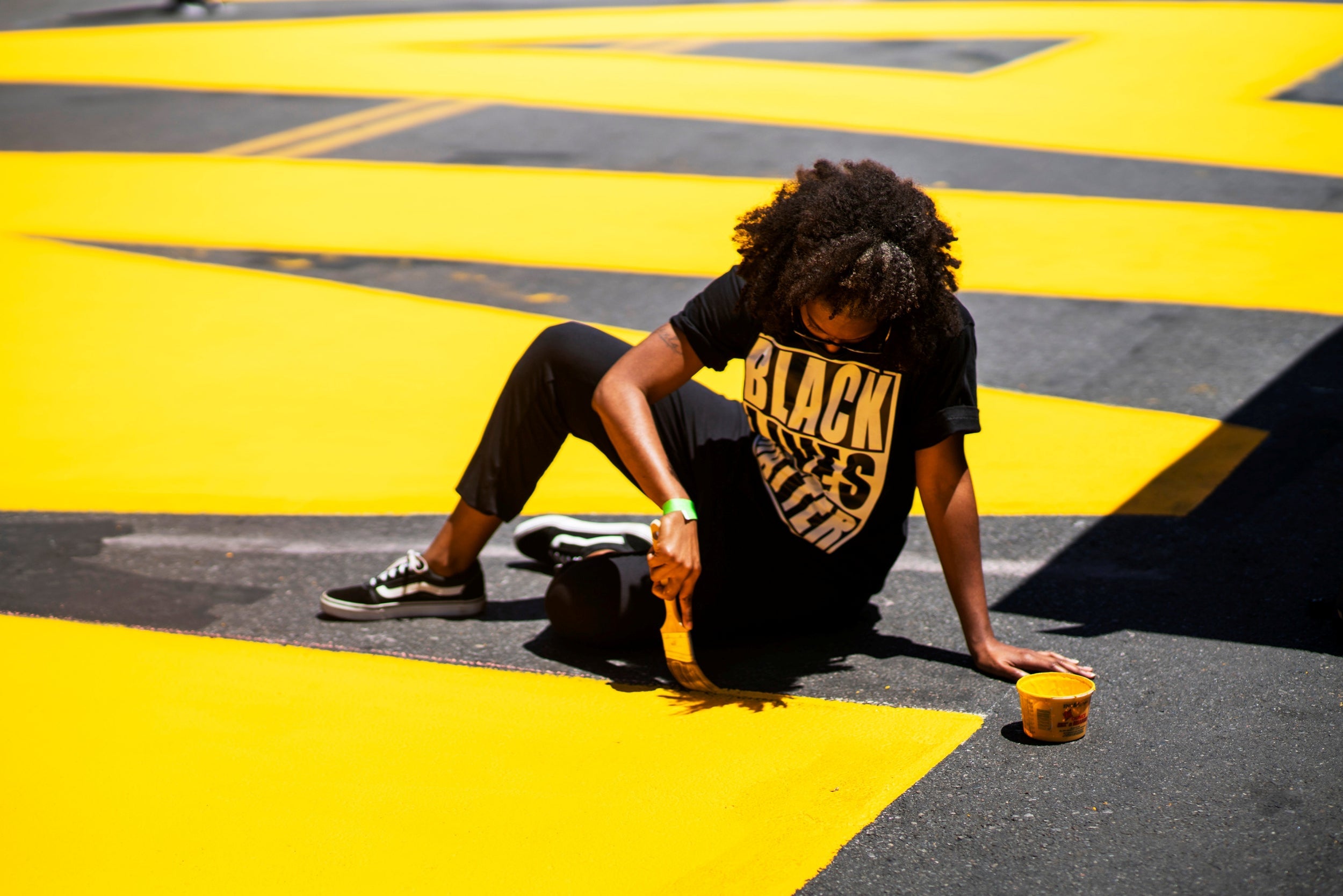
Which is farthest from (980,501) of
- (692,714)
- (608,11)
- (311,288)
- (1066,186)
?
(608,11)

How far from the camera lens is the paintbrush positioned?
9.82 feet

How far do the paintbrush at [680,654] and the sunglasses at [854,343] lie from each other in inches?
21.0

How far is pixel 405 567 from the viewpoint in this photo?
352cm

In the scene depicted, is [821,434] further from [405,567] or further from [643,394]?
[405,567]

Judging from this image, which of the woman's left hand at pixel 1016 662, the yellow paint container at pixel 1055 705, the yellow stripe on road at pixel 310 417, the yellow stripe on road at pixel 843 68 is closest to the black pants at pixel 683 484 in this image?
the woman's left hand at pixel 1016 662

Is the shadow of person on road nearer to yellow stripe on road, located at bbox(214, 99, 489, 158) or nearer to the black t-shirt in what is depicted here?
the black t-shirt

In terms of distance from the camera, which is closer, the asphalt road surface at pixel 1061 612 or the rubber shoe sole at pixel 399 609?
the asphalt road surface at pixel 1061 612

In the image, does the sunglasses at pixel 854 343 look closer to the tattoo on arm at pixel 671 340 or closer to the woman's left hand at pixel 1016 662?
the tattoo on arm at pixel 671 340

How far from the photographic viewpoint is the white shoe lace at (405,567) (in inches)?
138

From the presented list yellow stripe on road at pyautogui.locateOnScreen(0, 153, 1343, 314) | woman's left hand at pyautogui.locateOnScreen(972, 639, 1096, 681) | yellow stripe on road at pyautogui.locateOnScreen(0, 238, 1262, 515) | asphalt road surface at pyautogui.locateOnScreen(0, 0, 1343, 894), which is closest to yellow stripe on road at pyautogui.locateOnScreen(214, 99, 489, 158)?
yellow stripe on road at pyautogui.locateOnScreen(0, 153, 1343, 314)

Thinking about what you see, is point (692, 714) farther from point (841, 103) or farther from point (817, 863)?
point (841, 103)

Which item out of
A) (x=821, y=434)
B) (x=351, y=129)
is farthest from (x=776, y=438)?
(x=351, y=129)

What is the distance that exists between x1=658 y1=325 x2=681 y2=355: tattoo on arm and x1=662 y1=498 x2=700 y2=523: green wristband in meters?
0.39

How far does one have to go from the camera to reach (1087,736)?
2805mm
